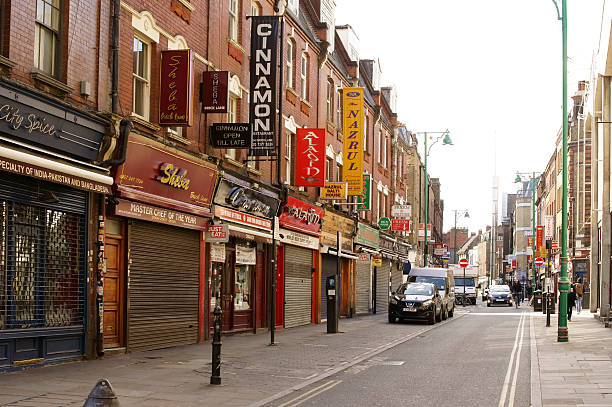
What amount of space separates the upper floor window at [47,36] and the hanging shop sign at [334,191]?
1759 cm

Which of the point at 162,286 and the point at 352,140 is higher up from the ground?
the point at 352,140

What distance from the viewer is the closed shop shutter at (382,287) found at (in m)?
43.4

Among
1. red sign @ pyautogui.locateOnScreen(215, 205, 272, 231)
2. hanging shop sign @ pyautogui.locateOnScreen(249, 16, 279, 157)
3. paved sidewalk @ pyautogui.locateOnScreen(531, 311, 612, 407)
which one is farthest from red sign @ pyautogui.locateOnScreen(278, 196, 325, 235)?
paved sidewalk @ pyautogui.locateOnScreen(531, 311, 612, 407)

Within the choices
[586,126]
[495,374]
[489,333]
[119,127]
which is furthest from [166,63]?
[586,126]

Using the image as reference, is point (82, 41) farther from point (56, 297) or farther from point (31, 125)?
point (56, 297)

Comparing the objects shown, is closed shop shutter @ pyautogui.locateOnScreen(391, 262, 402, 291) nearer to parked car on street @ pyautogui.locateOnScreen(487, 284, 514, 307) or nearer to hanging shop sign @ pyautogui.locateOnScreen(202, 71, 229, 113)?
parked car on street @ pyautogui.locateOnScreen(487, 284, 514, 307)

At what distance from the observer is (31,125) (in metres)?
12.2

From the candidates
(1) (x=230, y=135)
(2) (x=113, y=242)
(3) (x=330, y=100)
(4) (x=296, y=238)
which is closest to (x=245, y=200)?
(1) (x=230, y=135)

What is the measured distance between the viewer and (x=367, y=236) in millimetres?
39719

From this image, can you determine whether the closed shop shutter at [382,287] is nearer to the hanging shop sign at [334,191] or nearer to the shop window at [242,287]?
the hanging shop sign at [334,191]

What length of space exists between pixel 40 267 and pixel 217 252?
7736 millimetres

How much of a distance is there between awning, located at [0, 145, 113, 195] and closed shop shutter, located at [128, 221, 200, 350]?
2.27 meters

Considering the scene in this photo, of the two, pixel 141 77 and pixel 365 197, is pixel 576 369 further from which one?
pixel 365 197

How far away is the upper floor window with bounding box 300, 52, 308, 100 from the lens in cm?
2904
